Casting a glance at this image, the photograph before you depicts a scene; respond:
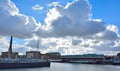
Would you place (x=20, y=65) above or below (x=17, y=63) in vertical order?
below

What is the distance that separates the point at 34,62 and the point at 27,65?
466 inches

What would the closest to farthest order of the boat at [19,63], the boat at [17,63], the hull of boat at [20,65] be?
1. the hull of boat at [20,65]
2. the boat at [19,63]
3. the boat at [17,63]

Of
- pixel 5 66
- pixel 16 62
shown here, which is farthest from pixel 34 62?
pixel 5 66

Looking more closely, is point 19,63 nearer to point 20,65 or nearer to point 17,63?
point 20,65

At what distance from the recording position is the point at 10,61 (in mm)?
146500

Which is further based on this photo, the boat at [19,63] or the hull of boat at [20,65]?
the boat at [19,63]

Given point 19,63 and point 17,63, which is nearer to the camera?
point 17,63

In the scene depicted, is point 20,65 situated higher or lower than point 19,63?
lower

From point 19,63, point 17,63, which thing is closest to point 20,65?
point 19,63

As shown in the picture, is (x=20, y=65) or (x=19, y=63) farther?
(x=19, y=63)

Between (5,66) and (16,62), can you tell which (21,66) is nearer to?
(16,62)

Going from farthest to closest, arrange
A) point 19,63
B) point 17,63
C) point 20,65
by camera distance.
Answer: point 19,63 → point 20,65 → point 17,63

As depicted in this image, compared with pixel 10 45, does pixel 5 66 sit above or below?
below

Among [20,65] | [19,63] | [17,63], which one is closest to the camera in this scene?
[17,63]
